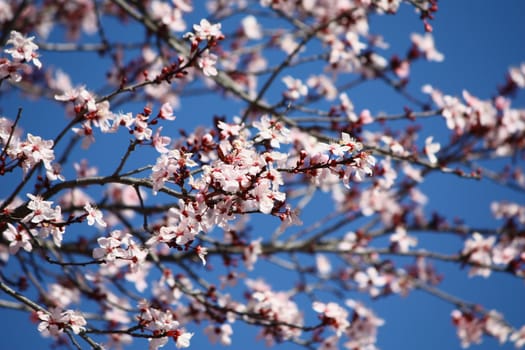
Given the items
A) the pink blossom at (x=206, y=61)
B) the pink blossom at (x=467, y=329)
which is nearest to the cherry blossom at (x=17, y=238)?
the pink blossom at (x=206, y=61)

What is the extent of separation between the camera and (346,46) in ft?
18.3

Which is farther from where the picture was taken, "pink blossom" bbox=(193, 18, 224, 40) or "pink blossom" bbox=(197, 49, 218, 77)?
"pink blossom" bbox=(197, 49, 218, 77)

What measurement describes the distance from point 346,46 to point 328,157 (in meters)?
2.96

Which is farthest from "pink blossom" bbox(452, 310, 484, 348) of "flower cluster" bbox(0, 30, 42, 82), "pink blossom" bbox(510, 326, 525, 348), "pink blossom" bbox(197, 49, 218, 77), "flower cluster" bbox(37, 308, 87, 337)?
"flower cluster" bbox(0, 30, 42, 82)

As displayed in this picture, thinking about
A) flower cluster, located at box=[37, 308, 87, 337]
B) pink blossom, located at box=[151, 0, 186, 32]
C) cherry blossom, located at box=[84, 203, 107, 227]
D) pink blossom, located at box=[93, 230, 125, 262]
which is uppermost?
pink blossom, located at box=[151, 0, 186, 32]

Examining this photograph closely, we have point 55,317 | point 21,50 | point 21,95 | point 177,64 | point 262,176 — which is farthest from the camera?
point 21,95

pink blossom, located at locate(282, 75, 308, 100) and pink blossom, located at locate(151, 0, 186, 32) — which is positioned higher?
pink blossom, located at locate(151, 0, 186, 32)

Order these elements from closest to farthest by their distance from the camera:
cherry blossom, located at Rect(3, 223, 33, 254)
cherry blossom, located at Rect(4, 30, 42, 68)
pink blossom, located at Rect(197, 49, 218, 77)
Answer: cherry blossom, located at Rect(3, 223, 33, 254) < cherry blossom, located at Rect(4, 30, 42, 68) < pink blossom, located at Rect(197, 49, 218, 77)

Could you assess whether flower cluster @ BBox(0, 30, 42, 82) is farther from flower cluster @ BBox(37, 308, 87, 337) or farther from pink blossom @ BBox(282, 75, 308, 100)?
pink blossom @ BBox(282, 75, 308, 100)

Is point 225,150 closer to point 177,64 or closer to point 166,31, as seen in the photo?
point 177,64

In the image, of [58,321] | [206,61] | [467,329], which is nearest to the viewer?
[58,321]

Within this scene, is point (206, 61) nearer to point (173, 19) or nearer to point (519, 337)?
point (173, 19)

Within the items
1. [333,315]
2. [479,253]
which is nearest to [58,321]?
[333,315]

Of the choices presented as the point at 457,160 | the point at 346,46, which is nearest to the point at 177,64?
the point at 346,46
